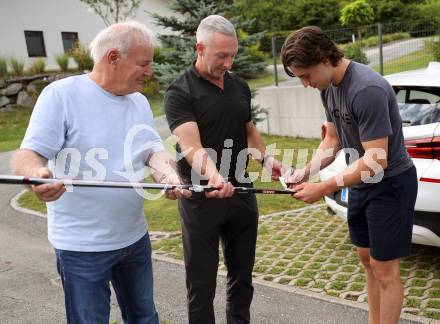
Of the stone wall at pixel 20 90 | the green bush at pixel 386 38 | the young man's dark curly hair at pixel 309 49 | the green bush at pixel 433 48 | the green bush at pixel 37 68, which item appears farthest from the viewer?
the green bush at pixel 37 68

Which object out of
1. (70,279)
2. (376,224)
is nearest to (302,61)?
(376,224)

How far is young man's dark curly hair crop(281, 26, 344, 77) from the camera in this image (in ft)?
8.75

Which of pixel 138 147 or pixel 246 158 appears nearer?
pixel 138 147

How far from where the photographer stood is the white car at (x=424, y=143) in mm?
3709

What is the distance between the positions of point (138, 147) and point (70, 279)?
0.70m

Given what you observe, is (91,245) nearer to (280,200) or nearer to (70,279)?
(70,279)

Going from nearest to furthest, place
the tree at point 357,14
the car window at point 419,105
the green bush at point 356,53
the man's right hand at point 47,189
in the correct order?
1. the man's right hand at point 47,189
2. the car window at point 419,105
3. the green bush at point 356,53
4. the tree at point 357,14

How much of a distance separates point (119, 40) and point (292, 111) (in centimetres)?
936

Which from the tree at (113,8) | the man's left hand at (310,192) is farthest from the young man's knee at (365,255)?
the tree at (113,8)

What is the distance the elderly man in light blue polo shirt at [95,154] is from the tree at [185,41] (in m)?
6.91

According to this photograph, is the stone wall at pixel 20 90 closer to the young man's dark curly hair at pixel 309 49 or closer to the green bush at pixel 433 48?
the green bush at pixel 433 48

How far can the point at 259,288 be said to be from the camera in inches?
166

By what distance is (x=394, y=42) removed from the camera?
1086 cm

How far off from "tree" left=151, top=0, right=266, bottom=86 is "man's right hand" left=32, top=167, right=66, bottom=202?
7338mm
